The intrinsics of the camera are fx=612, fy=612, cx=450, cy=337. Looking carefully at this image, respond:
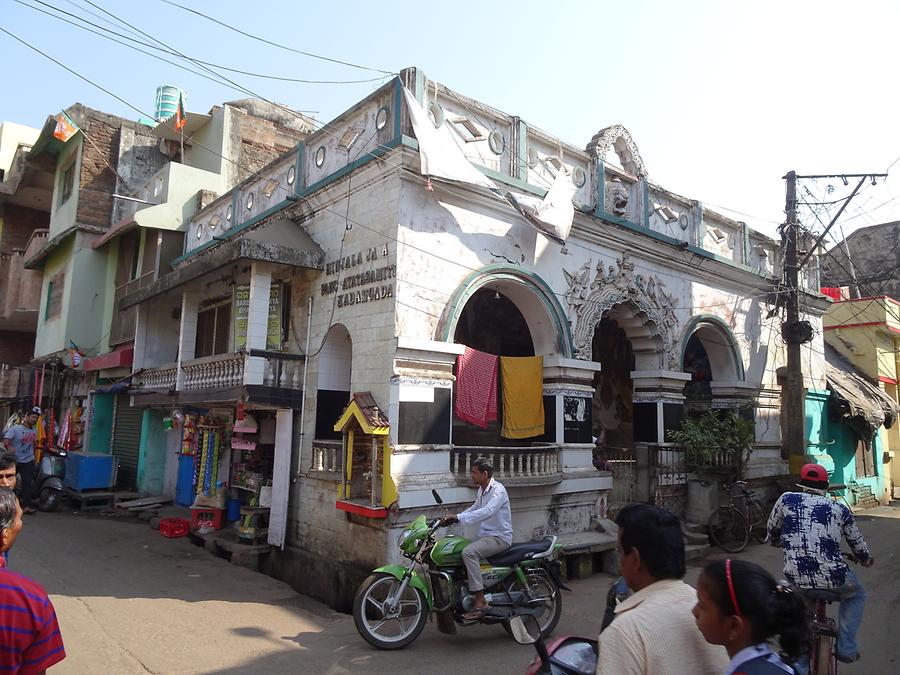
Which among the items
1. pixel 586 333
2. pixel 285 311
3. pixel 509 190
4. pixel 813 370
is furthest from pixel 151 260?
pixel 813 370

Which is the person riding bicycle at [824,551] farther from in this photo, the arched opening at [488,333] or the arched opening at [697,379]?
the arched opening at [697,379]

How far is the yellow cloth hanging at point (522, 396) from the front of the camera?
30.7ft

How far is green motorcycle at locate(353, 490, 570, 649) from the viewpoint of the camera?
5590 mm

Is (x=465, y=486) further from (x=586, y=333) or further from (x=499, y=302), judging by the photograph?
(x=499, y=302)

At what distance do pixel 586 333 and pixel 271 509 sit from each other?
18.4ft

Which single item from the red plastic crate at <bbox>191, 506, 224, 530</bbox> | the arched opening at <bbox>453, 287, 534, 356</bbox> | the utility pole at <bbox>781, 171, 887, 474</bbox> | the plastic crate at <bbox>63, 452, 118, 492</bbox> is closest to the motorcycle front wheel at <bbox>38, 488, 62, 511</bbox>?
the plastic crate at <bbox>63, 452, 118, 492</bbox>

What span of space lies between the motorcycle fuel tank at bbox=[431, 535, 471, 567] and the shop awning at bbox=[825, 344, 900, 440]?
13.2m

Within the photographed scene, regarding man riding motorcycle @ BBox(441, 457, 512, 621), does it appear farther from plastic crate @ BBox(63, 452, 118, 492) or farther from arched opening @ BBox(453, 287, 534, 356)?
plastic crate @ BBox(63, 452, 118, 492)

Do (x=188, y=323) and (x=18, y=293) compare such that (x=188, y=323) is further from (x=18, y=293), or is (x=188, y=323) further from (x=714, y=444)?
(x=18, y=293)

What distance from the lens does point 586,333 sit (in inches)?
392

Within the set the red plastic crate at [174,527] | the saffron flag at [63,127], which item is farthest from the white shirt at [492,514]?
the saffron flag at [63,127]

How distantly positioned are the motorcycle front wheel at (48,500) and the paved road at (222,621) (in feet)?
10.9

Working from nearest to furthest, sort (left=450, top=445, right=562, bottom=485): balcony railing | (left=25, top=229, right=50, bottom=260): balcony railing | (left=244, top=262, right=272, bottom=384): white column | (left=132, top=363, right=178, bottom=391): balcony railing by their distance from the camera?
(left=450, top=445, right=562, bottom=485): balcony railing, (left=244, top=262, right=272, bottom=384): white column, (left=132, top=363, right=178, bottom=391): balcony railing, (left=25, top=229, right=50, bottom=260): balcony railing

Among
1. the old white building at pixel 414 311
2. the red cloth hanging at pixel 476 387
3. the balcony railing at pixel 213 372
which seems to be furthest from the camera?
the balcony railing at pixel 213 372
